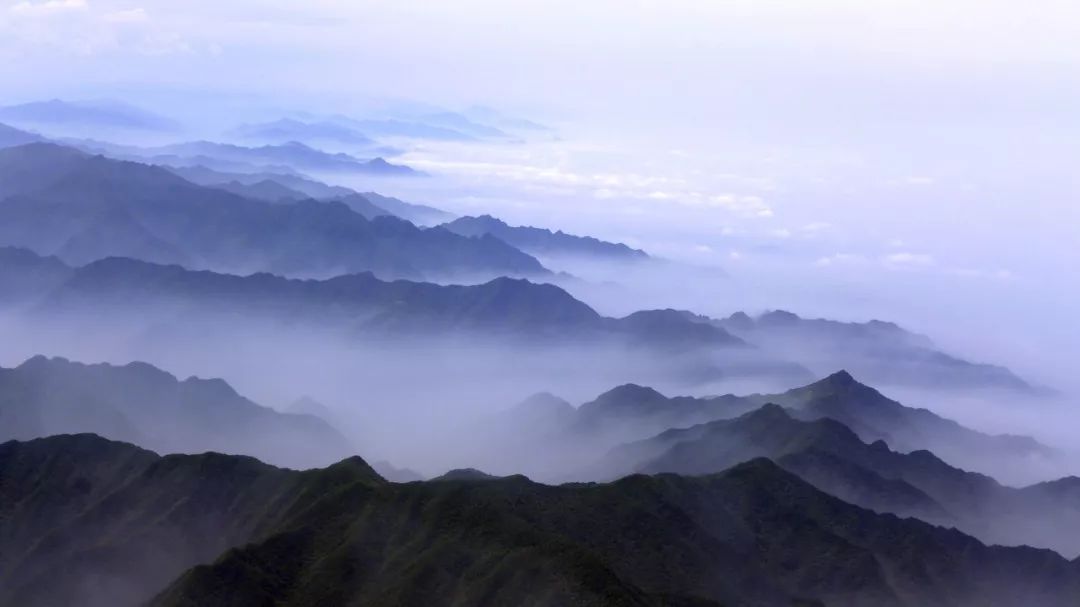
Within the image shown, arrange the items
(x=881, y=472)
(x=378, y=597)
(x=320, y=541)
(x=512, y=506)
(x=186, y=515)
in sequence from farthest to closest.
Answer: (x=881, y=472) → (x=186, y=515) → (x=512, y=506) → (x=320, y=541) → (x=378, y=597)

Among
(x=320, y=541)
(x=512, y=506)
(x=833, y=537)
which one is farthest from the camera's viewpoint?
(x=833, y=537)

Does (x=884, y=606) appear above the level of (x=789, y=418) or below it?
below

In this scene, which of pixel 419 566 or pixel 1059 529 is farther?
pixel 1059 529

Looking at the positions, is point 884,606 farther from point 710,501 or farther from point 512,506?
point 512,506

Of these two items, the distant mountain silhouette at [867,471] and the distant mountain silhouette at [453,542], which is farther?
the distant mountain silhouette at [867,471]

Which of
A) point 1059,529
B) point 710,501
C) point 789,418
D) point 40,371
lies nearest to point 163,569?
point 710,501

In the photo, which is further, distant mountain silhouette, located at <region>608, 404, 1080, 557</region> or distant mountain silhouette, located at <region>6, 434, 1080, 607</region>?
distant mountain silhouette, located at <region>608, 404, 1080, 557</region>

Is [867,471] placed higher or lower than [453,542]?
higher

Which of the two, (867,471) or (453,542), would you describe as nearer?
(453,542)
